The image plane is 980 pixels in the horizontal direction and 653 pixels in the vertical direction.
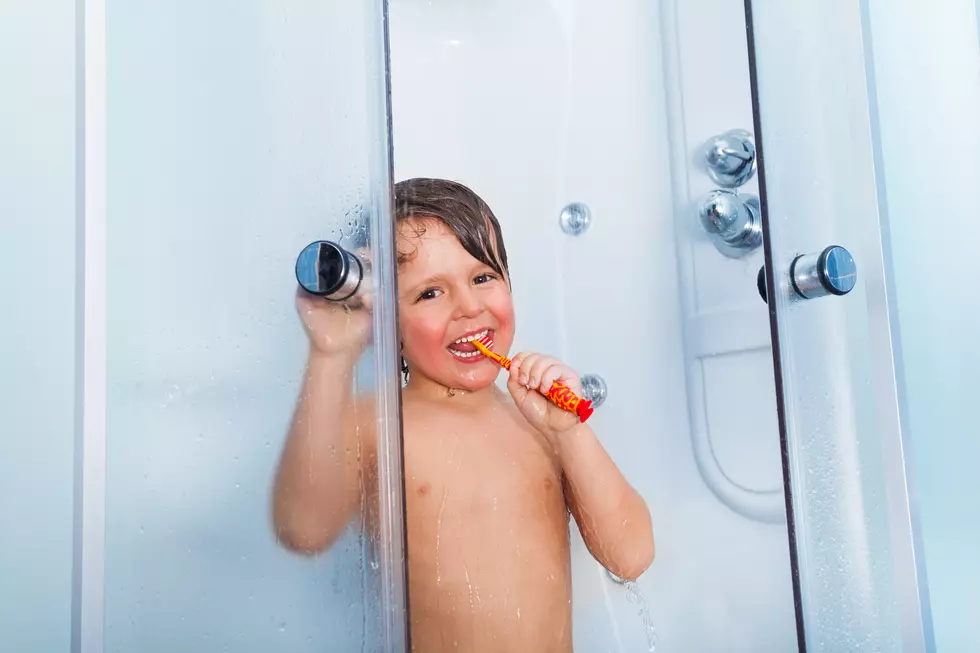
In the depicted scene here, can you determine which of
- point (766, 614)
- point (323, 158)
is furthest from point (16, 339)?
point (766, 614)

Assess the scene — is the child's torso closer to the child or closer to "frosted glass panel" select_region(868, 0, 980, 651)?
the child

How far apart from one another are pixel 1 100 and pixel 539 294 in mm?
638

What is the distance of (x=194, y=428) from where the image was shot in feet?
1.82

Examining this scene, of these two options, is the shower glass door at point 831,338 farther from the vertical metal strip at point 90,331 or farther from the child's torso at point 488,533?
the vertical metal strip at point 90,331

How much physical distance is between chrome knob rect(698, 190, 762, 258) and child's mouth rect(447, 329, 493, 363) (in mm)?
315

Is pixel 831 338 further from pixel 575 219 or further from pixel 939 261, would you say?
pixel 575 219

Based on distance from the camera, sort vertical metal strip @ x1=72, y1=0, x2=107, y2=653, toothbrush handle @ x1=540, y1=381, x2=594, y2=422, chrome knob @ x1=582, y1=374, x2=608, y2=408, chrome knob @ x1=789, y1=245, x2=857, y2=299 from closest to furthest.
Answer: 1. vertical metal strip @ x1=72, y1=0, x2=107, y2=653
2. chrome knob @ x1=789, y1=245, x2=857, y2=299
3. toothbrush handle @ x1=540, y1=381, x2=594, y2=422
4. chrome knob @ x1=582, y1=374, x2=608, y2=408

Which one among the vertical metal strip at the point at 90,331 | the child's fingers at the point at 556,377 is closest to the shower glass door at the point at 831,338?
the child's fingers at the point at 556,377

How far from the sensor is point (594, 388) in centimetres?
101

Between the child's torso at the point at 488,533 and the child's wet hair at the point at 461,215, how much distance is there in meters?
0.18

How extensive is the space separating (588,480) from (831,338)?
31 cm

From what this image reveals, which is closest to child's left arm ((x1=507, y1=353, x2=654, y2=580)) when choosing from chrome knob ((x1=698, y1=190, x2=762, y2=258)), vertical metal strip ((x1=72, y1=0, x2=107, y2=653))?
chrome knob ((x1=698, y1=190, x2=762, y2=258))

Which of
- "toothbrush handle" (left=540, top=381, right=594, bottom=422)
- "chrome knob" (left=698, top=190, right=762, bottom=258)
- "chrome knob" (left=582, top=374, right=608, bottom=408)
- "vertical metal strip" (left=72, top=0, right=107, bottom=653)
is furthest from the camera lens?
"chrome knob" (left=582, top=374, right=608, bottom=408)

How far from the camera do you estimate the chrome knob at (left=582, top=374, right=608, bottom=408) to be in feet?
3.28
